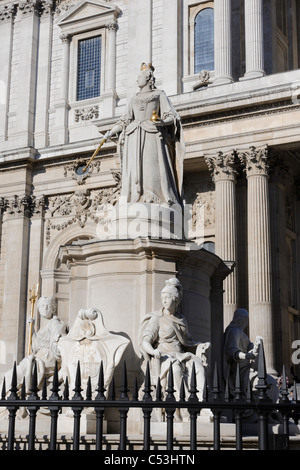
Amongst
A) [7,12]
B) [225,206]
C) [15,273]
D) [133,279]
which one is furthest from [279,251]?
[7,12]

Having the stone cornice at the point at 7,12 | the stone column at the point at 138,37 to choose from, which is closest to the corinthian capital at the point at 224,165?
the stone column at the point at 138,37

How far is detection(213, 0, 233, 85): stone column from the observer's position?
28078 mm

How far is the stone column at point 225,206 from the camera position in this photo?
85.0 feet

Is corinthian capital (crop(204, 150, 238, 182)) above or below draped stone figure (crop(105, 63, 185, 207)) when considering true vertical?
above

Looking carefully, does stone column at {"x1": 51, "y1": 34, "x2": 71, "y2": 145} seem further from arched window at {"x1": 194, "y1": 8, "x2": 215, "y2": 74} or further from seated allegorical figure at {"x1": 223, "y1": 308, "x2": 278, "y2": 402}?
seated allegorical figure at {"x1": 223, "y1": 308, "x2": 278, "y2": 402}

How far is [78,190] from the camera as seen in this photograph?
31922mm

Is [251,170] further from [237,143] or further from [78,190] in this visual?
[78,190]

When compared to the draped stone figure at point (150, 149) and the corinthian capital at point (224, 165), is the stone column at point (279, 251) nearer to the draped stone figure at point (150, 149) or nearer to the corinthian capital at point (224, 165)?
the corinthian capital at point (224, 165)

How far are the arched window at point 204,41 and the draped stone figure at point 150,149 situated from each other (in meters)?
19.4

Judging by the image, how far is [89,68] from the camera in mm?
33938

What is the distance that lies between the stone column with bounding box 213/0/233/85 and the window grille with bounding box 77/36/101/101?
6.67 meters

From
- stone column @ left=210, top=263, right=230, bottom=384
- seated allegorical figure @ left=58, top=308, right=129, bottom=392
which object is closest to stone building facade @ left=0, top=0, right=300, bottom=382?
stone column @ left=210, top=263, right=230, bottom=384

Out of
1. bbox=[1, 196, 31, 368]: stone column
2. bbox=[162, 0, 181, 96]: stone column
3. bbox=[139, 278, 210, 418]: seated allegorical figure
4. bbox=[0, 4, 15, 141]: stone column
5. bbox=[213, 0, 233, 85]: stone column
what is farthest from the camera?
bbox=[0, 4, 15, 141]: stone column

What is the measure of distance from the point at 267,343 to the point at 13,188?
14.2 metres
